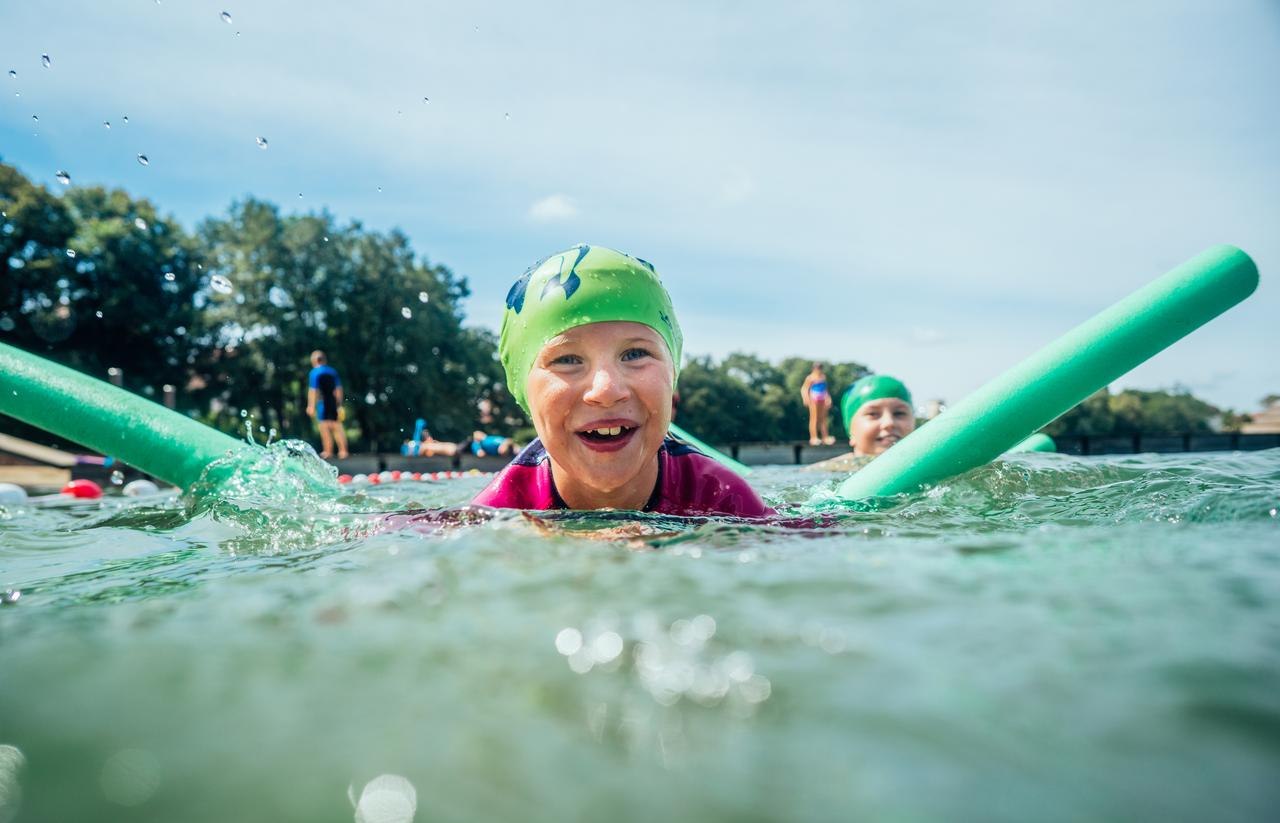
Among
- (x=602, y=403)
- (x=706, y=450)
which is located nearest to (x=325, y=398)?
(x=706, y=450)

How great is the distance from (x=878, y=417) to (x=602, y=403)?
5363 mm

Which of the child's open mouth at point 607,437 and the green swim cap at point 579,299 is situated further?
the green swim cap at point 579,299

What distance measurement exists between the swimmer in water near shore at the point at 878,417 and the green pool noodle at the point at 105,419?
18.3ft

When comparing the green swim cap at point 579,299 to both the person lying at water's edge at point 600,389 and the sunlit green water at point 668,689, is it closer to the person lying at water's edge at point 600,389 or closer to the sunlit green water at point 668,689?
the person lying at water's edge at point 600,389

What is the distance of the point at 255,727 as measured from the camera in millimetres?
985

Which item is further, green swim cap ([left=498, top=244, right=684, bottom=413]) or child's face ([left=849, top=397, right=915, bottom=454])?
child's face ([left=849, top=397, right=915, bottom=454])

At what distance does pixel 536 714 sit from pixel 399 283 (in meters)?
37.8

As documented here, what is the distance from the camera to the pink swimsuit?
3459mm

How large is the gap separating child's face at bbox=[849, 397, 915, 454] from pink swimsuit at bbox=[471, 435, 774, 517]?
4403 millimetres

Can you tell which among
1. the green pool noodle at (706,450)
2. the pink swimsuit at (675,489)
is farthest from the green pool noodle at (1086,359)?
the green pool noodle at (706,450)

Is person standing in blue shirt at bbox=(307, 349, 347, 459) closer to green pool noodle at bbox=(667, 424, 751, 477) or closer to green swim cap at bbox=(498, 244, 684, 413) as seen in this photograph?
green pool noodle at bbox=(667, 424, 751, 477)

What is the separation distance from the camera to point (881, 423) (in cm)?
771

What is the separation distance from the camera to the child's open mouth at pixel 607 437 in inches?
123

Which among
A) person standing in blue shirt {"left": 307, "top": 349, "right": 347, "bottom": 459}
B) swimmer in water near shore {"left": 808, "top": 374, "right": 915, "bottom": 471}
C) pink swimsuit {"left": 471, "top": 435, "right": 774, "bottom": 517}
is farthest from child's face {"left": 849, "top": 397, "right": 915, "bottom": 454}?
person standing in blue shirt {"left": 307, "top": 349, "right": 347, "bottom": 459}
